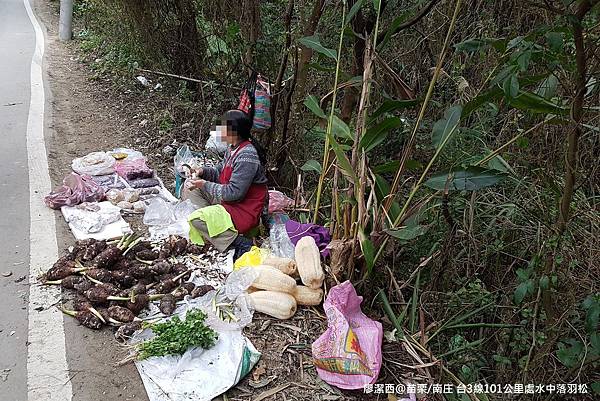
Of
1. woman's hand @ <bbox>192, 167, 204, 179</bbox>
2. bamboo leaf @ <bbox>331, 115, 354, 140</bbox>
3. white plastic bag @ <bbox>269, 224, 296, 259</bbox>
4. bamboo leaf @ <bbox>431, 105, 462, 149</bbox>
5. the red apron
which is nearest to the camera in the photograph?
bamboo leaf @ <bbox>431, 105, 462, 149</bbox>

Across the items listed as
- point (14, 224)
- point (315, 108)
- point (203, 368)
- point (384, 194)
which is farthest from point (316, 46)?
point (14, 224)

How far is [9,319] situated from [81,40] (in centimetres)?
890

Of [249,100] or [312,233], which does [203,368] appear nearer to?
A: [312,233]

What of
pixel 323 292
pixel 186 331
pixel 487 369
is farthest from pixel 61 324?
pixel 487 369

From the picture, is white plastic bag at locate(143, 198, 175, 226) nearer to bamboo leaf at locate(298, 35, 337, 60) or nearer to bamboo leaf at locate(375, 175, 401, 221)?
bamboo leaf at locate(298, 35, 337, 60)

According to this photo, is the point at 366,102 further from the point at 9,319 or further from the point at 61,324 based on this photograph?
the point at 9,319

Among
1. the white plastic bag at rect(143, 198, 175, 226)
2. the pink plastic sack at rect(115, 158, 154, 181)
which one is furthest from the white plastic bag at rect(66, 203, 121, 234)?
the pink plastic sack at rect(115, 158, 154, 181)

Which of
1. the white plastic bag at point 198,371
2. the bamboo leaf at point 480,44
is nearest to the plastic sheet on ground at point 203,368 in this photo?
the white plastic bag at point 198,371

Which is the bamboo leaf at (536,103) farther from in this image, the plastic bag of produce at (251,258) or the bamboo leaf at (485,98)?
the plastic bag of produce at (251,258)

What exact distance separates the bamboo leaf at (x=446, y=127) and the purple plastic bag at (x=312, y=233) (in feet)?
3.59

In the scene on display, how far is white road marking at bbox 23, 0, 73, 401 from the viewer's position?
9.29 ft

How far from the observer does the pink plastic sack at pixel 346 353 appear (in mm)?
2943

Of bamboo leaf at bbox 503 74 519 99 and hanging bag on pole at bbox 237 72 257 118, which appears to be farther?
hanging bag on pole at bbox 237 72 257 118

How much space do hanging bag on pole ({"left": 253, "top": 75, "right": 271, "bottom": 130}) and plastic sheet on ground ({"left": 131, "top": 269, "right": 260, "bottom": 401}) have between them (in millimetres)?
2492
